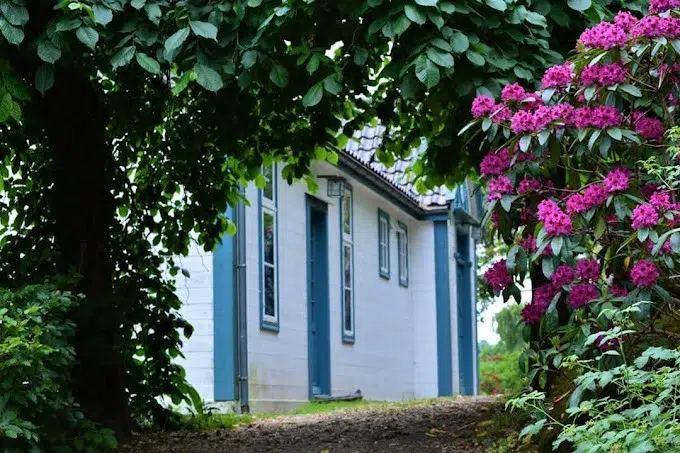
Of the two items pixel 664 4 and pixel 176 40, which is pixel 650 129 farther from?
pixel 176 40

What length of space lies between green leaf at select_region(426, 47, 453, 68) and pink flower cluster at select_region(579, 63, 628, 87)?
2.44ft

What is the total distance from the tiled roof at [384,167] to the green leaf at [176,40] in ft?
33.8

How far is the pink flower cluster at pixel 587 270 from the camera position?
250 inches

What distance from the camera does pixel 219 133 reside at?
9828 millimetres

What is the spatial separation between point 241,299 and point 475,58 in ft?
24.4

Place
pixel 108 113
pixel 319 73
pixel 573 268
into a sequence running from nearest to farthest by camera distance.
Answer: pixel 573 268 → pixel 319 73 → pixel 108 113

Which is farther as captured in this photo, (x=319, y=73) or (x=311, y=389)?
(x=311, y=389)

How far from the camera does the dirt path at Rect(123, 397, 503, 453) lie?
8.53m

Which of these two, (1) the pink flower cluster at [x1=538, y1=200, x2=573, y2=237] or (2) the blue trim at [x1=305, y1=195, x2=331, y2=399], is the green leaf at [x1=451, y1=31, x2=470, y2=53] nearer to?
(1) the pink flower cluster at [x1=538, y1=200, x2=573, y2=237]

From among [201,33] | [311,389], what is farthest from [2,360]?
[311,389]

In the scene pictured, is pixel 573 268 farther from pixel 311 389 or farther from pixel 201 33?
pixel 311 389

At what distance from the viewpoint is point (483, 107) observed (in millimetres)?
6648

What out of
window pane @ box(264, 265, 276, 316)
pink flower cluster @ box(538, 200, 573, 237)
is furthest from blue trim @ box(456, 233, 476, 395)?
pink flower cluster @ box(538, 200, 573, 237)

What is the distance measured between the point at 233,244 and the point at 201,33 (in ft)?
22.7
